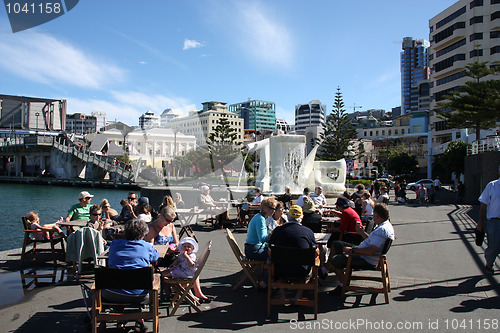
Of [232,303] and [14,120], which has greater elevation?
[14,120]

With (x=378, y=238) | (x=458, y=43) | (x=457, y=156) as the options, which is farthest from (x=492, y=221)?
(x=458, y=43)

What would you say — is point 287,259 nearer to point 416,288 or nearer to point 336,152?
point 416,288

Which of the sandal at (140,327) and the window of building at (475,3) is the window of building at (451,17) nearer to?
the window of building at (475,3)

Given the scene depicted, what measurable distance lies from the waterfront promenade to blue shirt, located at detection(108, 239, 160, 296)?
766 millimetres

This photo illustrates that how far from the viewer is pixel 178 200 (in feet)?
33.9

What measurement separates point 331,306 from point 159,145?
5195 centimetres

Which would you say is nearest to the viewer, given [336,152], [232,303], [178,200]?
[232,303]

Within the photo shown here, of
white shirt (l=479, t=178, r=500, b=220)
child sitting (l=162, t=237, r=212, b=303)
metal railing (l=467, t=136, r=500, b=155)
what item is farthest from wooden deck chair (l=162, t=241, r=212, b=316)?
metal railing (l=467, t=136, r=500, b=155)

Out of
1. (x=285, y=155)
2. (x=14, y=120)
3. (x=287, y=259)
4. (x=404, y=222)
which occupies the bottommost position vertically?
(x=404, y=222)

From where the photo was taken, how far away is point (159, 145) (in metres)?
54.6

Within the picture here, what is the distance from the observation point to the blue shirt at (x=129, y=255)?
13.1ft

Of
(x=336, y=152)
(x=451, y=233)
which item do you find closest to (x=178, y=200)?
(x=451, y=233)

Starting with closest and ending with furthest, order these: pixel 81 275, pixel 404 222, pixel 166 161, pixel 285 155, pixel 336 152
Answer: pixel 81 275, pixel 404 222, pixel 285 155, pixel 336 152, pixel 166 161

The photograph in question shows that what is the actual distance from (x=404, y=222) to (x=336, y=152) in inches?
1356
